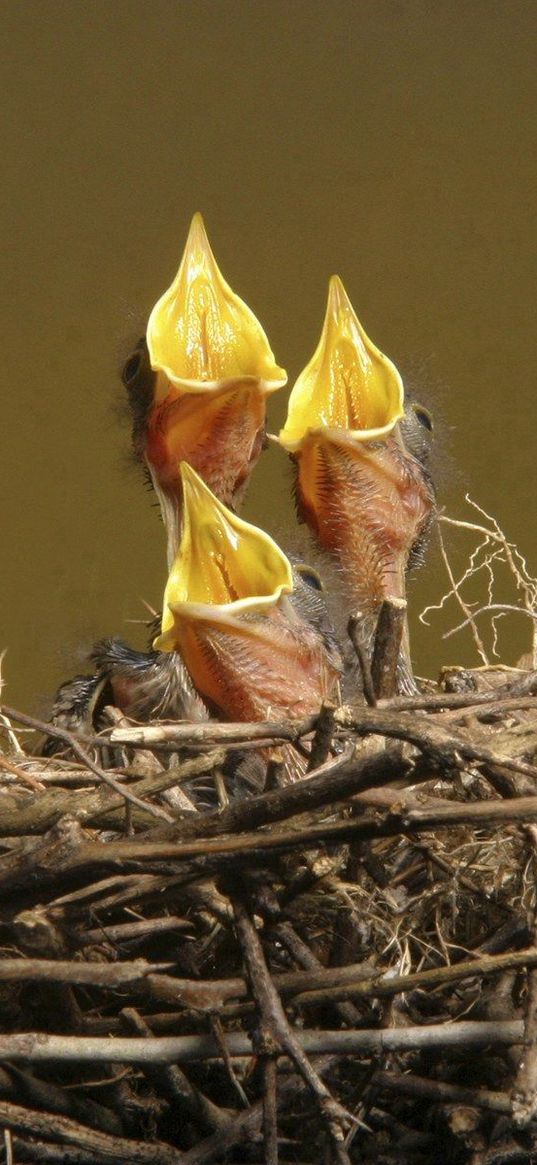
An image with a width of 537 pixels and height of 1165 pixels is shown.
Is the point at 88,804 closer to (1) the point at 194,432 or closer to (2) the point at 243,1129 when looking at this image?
(2) the point at 243,1129

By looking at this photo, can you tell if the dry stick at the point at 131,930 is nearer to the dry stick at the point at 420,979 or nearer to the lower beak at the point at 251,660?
the dry stick at the point at 420,979

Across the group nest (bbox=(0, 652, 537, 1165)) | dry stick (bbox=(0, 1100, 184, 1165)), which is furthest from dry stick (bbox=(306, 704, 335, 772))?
dry stick (bbox=(0, 1100, 184, 1165))

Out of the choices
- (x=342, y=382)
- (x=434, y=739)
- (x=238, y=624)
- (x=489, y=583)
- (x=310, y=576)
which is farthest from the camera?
(x=489, y=583)

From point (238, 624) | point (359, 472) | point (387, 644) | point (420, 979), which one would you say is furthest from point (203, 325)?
point (420, 979)

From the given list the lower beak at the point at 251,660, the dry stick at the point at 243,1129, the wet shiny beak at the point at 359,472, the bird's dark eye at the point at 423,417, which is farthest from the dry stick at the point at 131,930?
the bird's dark eye at the point at 423,417

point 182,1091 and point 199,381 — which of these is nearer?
point 182,1091

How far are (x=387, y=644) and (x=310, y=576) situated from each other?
0.27 meters

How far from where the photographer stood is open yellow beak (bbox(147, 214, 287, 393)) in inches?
45.4

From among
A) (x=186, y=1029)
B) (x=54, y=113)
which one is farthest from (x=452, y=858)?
(x=54, y=113)

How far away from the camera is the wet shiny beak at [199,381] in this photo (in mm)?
1110

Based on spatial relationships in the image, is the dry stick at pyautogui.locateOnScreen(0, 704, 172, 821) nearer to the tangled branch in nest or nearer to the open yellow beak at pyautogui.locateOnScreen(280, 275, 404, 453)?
the tangled branch in nest

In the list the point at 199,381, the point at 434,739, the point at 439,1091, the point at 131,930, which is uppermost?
the point at 199,381

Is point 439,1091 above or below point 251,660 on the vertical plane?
below

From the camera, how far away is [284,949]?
2.46 ft
